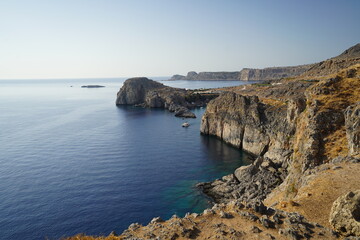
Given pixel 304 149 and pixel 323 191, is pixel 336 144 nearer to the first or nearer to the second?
pixel 304 149

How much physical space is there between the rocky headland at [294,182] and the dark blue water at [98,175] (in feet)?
32.2

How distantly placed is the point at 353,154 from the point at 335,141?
449cm

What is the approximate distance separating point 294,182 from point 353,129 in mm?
11051

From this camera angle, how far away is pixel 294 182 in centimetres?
3538

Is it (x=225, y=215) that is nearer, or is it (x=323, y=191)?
(x=225, y=215)

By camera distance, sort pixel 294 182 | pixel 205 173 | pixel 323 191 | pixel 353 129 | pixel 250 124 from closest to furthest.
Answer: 1. pixel 323 191
2. pixel 353 129
3. pixel 294 182
4. pixel 205 173
5. pixel 250 124

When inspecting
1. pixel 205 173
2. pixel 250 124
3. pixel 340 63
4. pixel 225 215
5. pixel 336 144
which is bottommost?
pixel 205 173

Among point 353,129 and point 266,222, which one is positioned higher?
point 353,129

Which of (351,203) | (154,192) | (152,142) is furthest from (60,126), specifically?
(351,203)

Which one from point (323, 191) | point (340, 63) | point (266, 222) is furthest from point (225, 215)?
point (340, 63)

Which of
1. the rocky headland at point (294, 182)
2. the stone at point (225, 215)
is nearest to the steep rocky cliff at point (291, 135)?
the rocky headland at point (294, 182)

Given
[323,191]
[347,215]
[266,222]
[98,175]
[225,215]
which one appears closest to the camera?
[347,215]

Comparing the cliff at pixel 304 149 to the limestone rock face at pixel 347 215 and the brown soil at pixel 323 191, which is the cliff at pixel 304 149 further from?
the limestone rock face at pixel 347 215

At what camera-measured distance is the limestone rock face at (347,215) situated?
18547 mm
